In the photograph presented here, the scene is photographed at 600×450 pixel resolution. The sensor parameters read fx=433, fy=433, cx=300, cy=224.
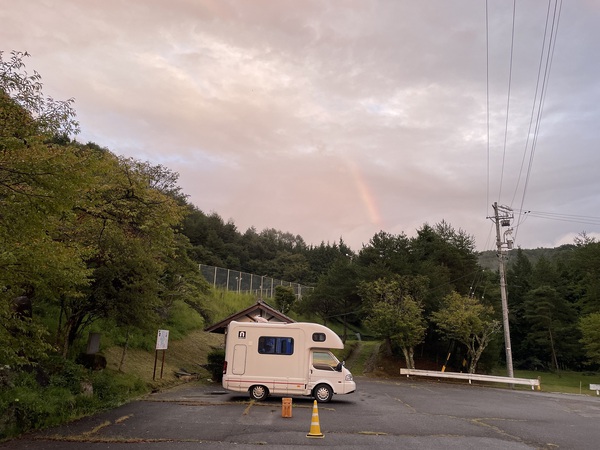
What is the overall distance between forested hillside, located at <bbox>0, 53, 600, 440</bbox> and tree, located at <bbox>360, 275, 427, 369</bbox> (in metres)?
0.12

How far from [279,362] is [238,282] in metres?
31.5

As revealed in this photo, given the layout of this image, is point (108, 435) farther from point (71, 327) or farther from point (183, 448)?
point (71, 327)

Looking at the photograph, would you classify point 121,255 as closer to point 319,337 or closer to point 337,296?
point 319,337

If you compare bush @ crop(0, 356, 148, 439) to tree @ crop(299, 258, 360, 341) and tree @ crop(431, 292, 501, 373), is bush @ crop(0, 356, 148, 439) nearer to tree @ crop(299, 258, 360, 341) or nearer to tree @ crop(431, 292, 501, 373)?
tree @ crop(431, 292, 501, 373)

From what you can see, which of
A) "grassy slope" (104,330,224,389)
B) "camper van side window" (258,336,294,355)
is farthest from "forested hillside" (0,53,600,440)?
"camper van side window" (258,336,294,355)

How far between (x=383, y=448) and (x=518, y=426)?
5221 mm

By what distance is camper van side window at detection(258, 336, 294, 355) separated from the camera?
50.2 feet

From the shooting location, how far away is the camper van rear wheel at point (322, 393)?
1537 centimetres

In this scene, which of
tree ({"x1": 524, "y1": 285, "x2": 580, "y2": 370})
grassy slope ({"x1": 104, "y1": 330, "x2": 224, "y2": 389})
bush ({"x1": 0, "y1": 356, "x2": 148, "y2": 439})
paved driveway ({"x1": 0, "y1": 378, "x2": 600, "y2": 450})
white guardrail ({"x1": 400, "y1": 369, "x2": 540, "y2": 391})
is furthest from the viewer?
tree ({"x1": 524, "y1": 285, "x2": 580, "y2": 370})

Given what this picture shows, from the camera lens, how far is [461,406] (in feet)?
51.2

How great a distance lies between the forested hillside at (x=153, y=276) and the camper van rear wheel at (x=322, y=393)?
256 inches

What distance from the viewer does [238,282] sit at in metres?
46.2

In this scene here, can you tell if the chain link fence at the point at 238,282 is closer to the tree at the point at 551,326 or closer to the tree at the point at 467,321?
the tree at the point at 467,321

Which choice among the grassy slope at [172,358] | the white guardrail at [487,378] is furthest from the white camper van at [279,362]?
the white guardrail at [487,378]
